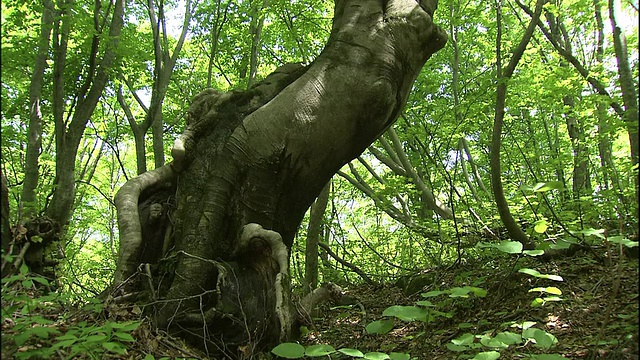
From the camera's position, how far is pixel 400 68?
3635 millimetres

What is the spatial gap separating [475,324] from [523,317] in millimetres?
360

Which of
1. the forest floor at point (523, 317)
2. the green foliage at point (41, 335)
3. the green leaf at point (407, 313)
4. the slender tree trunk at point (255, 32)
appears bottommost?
the forest floor at point (523, 317)

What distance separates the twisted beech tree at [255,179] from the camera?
9.73 feet

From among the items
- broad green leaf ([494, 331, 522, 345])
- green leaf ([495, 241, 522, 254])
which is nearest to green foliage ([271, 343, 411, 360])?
broad green leaf ([494, 331, 522, 345])

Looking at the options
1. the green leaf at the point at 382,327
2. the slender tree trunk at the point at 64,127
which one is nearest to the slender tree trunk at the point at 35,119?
the slender tree trunk at the point at 64,127

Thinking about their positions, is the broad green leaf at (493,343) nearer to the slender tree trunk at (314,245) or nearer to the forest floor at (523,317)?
the forest floor at (523,317)

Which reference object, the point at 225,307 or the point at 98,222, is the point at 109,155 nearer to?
the point at 98,222

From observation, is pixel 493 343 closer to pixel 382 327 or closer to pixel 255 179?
pixel 382 327

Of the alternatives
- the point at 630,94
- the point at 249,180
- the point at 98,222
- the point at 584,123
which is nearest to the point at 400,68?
the point at 249,180

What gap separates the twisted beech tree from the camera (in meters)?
2.96

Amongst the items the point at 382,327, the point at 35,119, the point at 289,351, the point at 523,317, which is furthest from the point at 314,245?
the point at 35,119

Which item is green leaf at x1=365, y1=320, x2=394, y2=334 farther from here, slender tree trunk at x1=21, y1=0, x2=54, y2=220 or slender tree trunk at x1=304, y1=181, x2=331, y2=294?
slender tree trunk at x1=21, y1=0, x2=54, y2=220

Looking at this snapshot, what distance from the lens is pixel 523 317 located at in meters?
3.21

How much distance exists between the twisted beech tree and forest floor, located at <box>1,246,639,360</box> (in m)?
0.30
